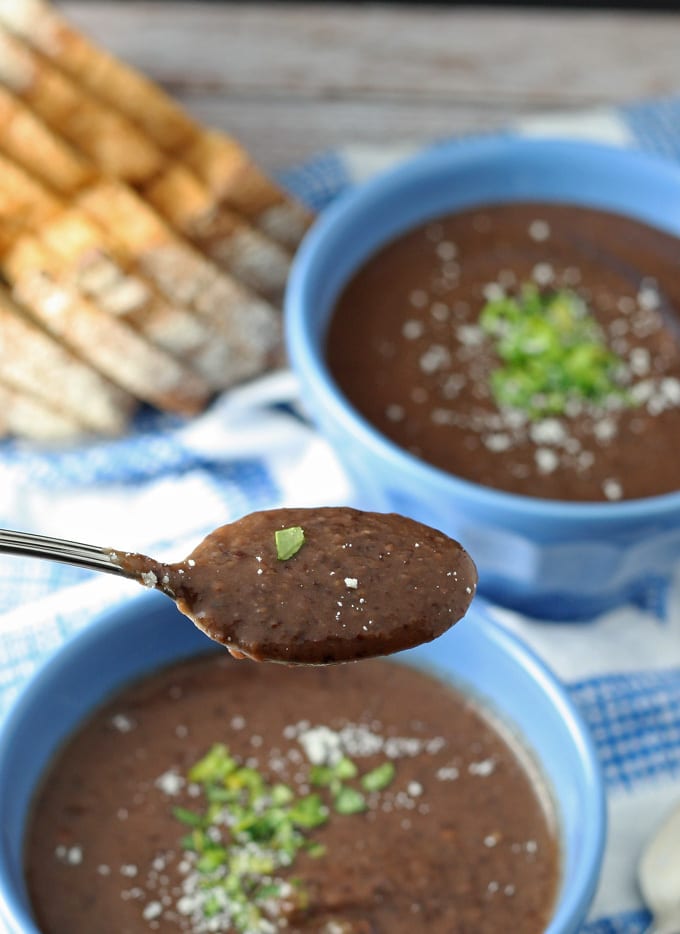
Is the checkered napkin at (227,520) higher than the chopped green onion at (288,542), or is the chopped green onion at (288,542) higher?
the chopped green onion at (288,542)

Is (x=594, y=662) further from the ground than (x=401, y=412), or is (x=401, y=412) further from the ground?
(x=401, y=412)

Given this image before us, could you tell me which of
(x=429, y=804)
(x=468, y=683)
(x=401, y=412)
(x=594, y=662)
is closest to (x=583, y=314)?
(x=401, y=412)

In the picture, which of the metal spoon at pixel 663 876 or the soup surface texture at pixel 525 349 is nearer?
the metal spoon at pixel 663 876

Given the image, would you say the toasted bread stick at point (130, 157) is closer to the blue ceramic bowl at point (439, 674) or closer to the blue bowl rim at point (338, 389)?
the blue bowl rim at point (338, 389)

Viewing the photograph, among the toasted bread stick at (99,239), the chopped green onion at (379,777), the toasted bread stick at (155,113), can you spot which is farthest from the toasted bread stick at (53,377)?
the chopped green onion at (379,777)

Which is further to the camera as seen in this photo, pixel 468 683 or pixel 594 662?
pixel 594 662

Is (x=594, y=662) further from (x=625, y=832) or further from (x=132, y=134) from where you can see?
(x=132, y=134)
